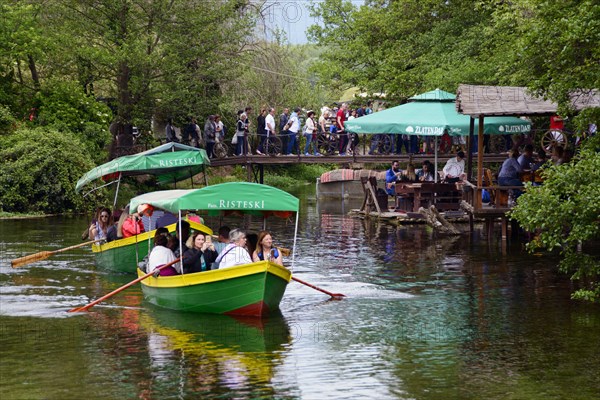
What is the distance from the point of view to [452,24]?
132ft

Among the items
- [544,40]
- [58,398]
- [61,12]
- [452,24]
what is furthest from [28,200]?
[58,398]

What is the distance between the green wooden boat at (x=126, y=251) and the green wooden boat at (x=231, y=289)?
4.65m

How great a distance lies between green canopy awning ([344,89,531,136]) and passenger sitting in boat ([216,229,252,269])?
12.7m

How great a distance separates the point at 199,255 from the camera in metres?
18.0

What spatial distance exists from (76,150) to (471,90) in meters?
18.4

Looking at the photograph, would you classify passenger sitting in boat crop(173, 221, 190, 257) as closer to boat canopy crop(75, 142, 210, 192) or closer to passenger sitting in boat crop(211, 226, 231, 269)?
passenger sitting in boat crop(211, 226, 231, 269)

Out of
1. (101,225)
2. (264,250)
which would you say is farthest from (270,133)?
(264,250)

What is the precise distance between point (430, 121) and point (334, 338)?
14.7 meters

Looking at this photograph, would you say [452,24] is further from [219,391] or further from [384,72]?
[219,391]

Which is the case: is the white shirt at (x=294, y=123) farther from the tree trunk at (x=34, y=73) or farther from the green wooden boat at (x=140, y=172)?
the green wooden boat at (x=140, y=172)

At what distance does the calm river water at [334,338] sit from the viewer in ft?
42.8

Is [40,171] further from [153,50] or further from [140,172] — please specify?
[140,172]

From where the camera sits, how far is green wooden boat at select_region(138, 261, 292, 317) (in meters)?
16.8

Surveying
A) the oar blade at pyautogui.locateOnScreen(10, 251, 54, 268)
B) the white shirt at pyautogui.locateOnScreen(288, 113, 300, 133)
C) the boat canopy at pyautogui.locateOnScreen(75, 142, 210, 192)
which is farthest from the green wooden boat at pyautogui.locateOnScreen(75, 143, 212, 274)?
the white shirt at pyautogui.locateOnScreen(288, 113, 300, 133)
